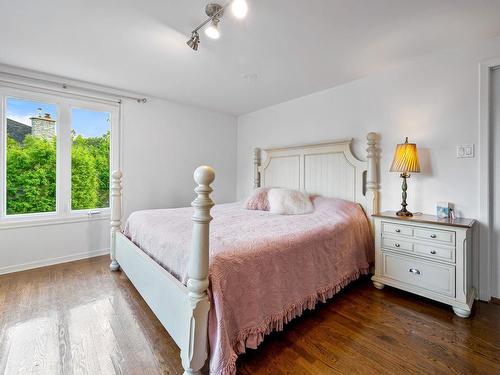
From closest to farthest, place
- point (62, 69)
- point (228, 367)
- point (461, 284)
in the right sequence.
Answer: point (228, 367)
point (461, 284)
point (62, 69)

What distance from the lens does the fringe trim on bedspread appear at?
123 centimetres

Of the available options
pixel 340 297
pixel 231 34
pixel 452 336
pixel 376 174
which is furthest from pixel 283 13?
pixel 452 336

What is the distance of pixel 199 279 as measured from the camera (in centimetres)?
118

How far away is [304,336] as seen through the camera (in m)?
1.62

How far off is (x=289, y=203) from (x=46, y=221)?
2813mm

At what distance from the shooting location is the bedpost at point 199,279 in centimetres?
118

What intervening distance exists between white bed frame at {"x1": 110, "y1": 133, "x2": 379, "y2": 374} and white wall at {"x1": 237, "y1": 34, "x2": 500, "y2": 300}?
0.55 ft

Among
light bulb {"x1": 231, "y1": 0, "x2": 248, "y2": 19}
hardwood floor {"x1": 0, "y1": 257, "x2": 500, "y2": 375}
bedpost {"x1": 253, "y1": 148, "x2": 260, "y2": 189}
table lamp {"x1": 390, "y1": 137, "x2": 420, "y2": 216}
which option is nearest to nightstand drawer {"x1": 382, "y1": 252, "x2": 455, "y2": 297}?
hardwood floor {"x1": 0, "y1": 257, "x2": 500, "y2": 375}

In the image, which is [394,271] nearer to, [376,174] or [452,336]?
[452,336]

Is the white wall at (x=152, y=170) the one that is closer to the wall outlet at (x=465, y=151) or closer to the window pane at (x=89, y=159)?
the window pane at (x=89, y=159)

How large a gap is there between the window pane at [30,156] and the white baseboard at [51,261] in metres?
0.58

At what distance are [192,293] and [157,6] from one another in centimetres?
183

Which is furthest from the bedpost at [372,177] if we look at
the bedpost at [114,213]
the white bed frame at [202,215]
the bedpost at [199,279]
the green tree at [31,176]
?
the green tree at [31,176]

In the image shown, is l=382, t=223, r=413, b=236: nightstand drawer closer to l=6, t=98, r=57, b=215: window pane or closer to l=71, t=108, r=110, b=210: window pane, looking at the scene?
l=71, t=108, r=110, b=210: window pane
